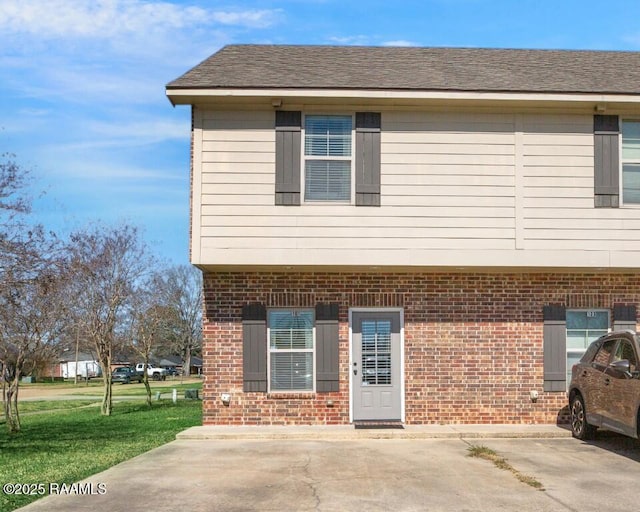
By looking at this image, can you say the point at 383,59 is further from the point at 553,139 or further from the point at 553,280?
the point at 553,280

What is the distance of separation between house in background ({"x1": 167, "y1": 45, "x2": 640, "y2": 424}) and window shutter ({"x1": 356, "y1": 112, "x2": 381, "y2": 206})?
26mm

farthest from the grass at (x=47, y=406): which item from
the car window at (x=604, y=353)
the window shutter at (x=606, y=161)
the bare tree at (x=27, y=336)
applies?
the car window at (x=604, y=353)

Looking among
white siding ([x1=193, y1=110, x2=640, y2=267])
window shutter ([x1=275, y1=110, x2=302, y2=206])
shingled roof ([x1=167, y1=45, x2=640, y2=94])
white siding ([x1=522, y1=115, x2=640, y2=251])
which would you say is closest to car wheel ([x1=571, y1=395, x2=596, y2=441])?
white siding ([x1=193, y1=110, x2=640, y2=267])

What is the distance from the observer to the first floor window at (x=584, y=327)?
1478 cm

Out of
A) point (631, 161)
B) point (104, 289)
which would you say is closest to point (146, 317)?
point (104, 289)

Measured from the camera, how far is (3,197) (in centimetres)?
1374

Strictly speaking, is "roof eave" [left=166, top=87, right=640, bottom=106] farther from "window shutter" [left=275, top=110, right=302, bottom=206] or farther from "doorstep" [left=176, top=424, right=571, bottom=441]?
"doorstep" [left=176, top=424, right=571, bottom=441]

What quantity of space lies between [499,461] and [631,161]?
6548 mm

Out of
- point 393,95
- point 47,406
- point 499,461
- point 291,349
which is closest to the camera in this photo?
point 499,461

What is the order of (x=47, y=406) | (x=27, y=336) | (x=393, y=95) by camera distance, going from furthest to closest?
(x=47, y=406), (x=27, y=336), (x=393, y=95)

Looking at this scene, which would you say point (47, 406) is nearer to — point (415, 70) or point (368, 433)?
point (368, 433)

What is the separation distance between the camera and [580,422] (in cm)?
1256

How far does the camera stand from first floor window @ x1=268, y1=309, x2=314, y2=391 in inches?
567

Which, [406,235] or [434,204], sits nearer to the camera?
[406,235]
